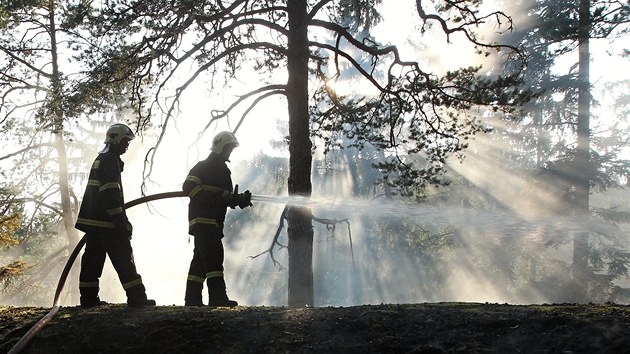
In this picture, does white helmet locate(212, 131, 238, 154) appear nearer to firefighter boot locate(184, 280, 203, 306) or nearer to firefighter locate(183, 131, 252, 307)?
firefighter locate(183, 131, 252, 307)

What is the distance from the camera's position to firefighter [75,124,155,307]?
5.43 m

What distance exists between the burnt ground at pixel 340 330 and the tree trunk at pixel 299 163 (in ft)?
14.1

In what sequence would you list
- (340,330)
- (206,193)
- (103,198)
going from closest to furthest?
(340,330), (103,198), (206,193)

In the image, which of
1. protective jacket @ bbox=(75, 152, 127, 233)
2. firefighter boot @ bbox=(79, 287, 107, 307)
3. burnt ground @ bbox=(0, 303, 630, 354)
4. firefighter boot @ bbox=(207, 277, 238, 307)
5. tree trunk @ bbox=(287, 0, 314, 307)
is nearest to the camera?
burnt ground @ bbox=(0, 303, 630, 354)

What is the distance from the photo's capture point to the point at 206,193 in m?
6.06

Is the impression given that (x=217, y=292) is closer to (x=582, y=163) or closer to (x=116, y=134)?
(x=116, y=134)

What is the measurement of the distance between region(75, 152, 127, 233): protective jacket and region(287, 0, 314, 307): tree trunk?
3.76 metres

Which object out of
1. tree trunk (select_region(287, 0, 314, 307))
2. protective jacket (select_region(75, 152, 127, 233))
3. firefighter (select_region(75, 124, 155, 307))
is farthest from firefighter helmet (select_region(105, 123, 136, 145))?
tree trunk (select_region(287, 0, 314, 307))

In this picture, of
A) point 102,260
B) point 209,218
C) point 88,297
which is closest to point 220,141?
point 209,218

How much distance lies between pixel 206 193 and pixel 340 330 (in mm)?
2880

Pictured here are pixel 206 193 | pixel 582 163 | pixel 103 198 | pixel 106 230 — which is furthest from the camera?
pixel 582 163

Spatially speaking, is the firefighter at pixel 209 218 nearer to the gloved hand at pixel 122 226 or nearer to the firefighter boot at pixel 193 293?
the firefighter boot at pixel 193 293

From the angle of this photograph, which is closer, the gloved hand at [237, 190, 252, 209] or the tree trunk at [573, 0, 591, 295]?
the gloved hand at [237, 190, 252, 209]

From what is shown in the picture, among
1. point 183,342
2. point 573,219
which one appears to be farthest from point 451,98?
point 573,219
